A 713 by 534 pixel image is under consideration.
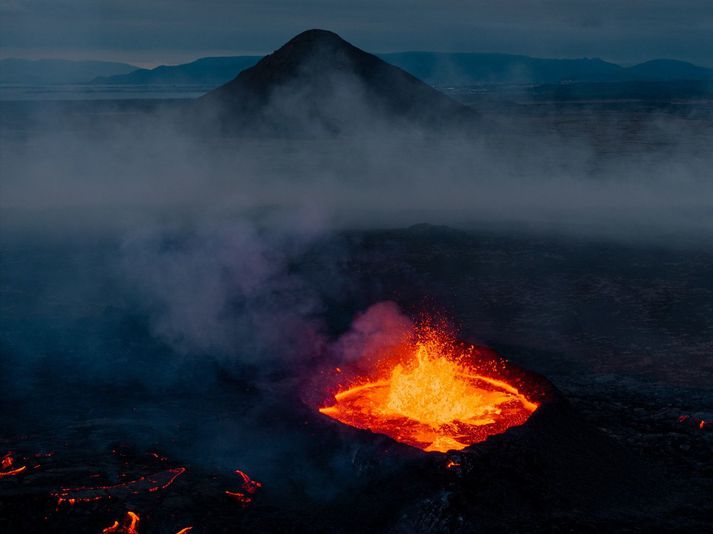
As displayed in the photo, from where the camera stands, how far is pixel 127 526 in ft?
19.7

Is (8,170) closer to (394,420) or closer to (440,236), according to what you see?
(440,236)

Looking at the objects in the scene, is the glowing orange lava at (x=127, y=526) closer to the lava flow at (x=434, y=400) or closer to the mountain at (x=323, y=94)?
the lava flow at (x=434, y=400)

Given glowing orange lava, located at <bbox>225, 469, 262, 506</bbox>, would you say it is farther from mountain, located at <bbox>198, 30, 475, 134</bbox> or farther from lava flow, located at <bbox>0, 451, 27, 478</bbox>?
mountain, located at <bbox>198, 30, 475, 134</bbox>

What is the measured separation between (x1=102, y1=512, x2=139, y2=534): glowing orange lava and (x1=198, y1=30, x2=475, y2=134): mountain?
41.5 meters

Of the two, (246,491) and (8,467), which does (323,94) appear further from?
(246,491)

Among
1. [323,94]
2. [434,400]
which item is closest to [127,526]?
[434,400]

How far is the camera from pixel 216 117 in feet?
162

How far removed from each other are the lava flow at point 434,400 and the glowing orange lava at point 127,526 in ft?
7.01

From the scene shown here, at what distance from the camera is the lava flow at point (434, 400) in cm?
700

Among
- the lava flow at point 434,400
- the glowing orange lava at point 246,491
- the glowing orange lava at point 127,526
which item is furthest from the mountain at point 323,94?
the glowing orange lava at point 127,526

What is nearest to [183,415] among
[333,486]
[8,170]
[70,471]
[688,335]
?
[70,471]

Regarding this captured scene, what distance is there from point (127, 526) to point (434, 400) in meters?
2.94

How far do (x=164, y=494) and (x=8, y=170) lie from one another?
3126 centimetres

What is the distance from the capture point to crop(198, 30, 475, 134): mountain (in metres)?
47.3
